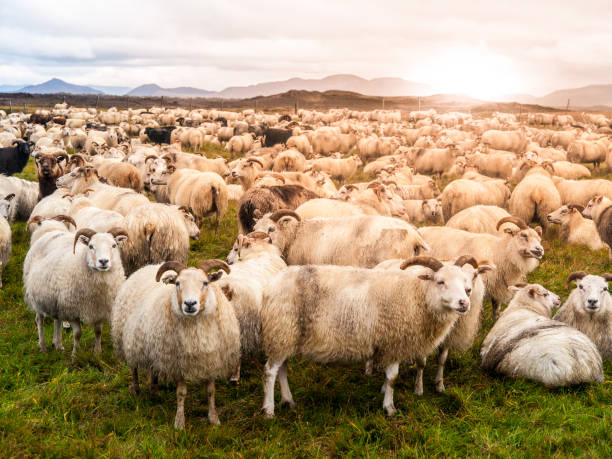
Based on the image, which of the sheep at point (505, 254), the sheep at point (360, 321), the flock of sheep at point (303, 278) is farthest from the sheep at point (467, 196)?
the sheep at point (360, 321)

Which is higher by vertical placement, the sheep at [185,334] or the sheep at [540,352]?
the sheep at [185,334]

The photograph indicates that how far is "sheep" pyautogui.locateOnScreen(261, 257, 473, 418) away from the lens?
464cm

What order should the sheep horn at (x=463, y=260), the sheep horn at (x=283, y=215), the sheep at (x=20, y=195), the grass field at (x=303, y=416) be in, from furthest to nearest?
the sheep at (x=20, y=195), the sheep horn at (x=283, y=215), the sheep horn at (x=463, y=260), the grass field at (x=303, y=416)

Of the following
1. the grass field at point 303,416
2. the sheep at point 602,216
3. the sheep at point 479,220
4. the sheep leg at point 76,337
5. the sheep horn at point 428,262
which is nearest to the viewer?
the grass field at point 303,416

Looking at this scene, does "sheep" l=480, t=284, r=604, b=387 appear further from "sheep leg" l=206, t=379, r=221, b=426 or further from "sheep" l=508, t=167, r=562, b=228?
"sheep" l=508, t=167, r=562, b=228

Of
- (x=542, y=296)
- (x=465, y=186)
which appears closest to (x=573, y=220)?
(x=465, y=186)

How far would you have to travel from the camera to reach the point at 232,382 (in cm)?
527

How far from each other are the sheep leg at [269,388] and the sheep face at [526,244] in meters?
4.50

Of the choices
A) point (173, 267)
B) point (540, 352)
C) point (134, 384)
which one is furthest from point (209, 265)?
point (540, 352)

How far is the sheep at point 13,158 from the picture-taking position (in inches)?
655

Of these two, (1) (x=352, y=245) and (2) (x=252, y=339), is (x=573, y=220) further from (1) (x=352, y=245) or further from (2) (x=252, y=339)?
(2) (x=252, y=339)

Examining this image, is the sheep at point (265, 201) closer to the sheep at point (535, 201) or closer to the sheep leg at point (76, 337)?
the sheep leg at point (76, 337)

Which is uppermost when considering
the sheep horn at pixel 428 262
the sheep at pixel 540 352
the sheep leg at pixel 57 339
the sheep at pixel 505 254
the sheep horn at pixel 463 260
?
the sheep horn at pixel 428 262

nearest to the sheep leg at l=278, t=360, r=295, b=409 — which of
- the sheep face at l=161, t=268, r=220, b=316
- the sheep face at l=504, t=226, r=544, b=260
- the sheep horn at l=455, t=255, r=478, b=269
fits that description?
the sheep face at l=161, t=268, r=220, b=316
